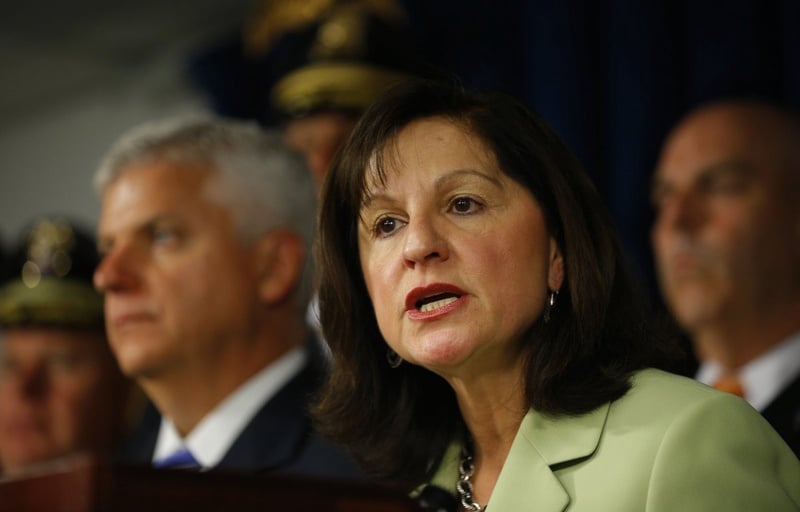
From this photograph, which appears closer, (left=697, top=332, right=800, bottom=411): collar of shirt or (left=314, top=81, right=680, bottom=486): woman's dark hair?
(left=314, top=81, right=680, bottom=486): woman's dark hair

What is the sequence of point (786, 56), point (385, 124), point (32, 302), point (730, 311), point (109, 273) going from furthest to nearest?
point (32, 302) → point (786, 56) → point (730, 311) → point (109, 273) → point (385, 124)

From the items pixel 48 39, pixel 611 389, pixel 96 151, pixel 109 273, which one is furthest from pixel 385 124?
pixel 96 151

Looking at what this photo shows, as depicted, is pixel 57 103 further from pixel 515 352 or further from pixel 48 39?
pixel 515 352

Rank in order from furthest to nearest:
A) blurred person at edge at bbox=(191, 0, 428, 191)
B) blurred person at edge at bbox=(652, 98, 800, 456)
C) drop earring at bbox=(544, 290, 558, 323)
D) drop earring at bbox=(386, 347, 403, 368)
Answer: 1. blurred person at edge at bbox=(191, 0, 428, 191)
2. blurred person at edge at bbox=(652, 98, 800, 456)
3. drop earring at bbox=(386, 347, 403, 368)
4. drop earring at bbox=(544, 290, 558, 323)

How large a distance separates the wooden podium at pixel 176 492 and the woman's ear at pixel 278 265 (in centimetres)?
112

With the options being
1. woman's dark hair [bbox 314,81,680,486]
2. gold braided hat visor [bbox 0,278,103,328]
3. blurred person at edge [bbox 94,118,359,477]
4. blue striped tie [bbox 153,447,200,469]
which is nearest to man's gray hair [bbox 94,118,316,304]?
blurred person at edge [bbox 94,118,359,477]

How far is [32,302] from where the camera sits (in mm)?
2689

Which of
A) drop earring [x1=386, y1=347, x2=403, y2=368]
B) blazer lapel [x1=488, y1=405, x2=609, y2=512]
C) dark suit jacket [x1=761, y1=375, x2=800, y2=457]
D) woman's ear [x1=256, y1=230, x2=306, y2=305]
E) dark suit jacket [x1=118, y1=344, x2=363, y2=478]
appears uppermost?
woman's ear [x1=256, y1=230, x2=306, y2=305]

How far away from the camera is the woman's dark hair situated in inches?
54.1

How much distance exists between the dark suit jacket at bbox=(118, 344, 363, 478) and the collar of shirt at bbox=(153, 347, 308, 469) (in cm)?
2

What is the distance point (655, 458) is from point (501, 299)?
0.78ft

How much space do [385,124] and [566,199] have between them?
0.71ft

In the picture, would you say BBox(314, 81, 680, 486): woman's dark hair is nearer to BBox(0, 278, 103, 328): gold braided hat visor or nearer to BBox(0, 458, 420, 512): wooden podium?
BBox(0, 458, 420, 512): wooden podium

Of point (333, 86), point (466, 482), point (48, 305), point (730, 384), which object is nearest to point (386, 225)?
point (466, 482)
